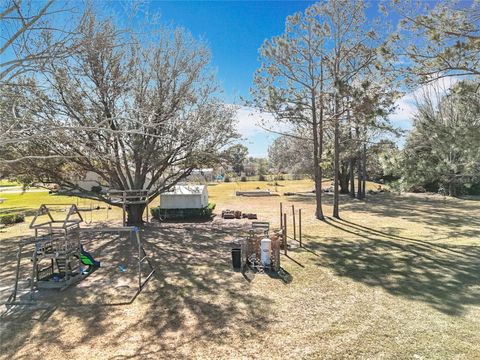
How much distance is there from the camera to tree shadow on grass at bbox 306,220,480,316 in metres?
7.95

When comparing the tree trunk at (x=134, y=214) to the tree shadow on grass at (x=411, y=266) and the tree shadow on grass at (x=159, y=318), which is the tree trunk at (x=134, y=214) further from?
the tree shadow on grass at (x=411, y=266)

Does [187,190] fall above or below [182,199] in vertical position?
above

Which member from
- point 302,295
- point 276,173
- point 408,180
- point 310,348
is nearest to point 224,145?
point 408,180

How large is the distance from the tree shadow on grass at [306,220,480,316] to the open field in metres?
0.04

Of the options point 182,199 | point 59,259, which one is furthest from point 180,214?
point 59,259

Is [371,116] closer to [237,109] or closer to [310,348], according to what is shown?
[237,109]

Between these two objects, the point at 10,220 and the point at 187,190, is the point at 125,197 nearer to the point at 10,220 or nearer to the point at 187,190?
the point at 187,190

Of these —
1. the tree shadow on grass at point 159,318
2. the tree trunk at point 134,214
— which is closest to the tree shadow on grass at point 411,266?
the tree shadow on grass at point 159,318

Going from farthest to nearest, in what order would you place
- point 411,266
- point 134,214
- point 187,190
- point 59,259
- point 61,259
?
point 187,190, point 134,214, point 411,266, point 61,259, point 59,259

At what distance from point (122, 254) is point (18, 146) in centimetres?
717

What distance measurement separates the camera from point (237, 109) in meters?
18.4

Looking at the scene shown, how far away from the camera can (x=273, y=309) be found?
724cm

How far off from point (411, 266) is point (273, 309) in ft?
18.6

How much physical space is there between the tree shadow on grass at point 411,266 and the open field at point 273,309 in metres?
0.04
